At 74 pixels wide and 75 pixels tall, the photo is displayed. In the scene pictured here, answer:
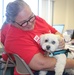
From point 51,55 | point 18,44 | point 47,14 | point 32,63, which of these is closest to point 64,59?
point 51,55

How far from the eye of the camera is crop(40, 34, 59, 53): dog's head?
1.14m

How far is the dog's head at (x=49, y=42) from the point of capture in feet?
3.73

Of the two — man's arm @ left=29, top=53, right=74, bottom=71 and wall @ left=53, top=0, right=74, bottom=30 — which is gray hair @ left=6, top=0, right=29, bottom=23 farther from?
wall @ left=53, top=0, right=74, bottom=30

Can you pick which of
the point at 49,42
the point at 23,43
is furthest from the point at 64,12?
the point at 23,43

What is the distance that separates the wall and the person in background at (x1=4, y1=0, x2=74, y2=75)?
2883 mm

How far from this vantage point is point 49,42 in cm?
118

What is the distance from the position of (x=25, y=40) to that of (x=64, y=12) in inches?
122

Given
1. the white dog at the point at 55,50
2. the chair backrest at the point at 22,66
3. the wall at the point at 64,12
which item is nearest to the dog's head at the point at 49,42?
the white dog at the point at 55,50

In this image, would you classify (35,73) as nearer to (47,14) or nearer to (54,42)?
(54,42)

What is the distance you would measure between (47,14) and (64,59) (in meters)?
2.89

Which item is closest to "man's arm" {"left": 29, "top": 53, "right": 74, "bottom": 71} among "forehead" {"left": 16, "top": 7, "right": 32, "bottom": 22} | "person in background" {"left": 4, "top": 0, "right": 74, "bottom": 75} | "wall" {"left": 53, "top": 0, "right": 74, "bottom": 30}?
"person in background" {"left": 4, "top": 0, "right": 74, "bottom": 75}

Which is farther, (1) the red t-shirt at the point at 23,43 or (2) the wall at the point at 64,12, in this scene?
(2) the wall at the point at 64,12

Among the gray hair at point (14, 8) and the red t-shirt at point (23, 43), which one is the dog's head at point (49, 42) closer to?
the red t-shirt at point (23, 43)

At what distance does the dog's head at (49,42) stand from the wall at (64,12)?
2886 millimetres
